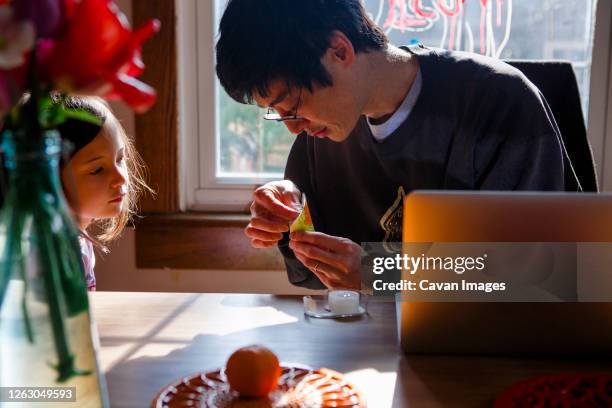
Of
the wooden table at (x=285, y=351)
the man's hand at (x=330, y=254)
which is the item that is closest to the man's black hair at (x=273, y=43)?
the man's hand at (x=330, y=254)

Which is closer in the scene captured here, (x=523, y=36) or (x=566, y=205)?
(x=566, y=205)

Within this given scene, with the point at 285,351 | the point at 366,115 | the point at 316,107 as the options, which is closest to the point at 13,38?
the point at 285,351

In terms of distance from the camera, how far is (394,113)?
1526 mm

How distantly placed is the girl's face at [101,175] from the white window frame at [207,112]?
843 mm

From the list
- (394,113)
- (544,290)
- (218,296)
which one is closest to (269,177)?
(394,113)

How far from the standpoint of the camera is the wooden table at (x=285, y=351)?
867mm

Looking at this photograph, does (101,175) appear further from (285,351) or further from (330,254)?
(285,351)

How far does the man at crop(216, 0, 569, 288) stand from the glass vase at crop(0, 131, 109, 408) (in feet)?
2.15

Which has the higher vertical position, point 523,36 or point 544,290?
point 523,36

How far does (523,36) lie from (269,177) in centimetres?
98

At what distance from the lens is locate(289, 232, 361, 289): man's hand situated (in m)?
1.23

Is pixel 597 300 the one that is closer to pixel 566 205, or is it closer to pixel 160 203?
pixel 566 205

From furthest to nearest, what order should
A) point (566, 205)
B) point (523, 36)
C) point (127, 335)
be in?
point (523, 36) < point (127, 335) < point (566, 205)

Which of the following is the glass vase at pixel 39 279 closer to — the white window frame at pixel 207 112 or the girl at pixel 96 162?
the girl at pixel 96 162
